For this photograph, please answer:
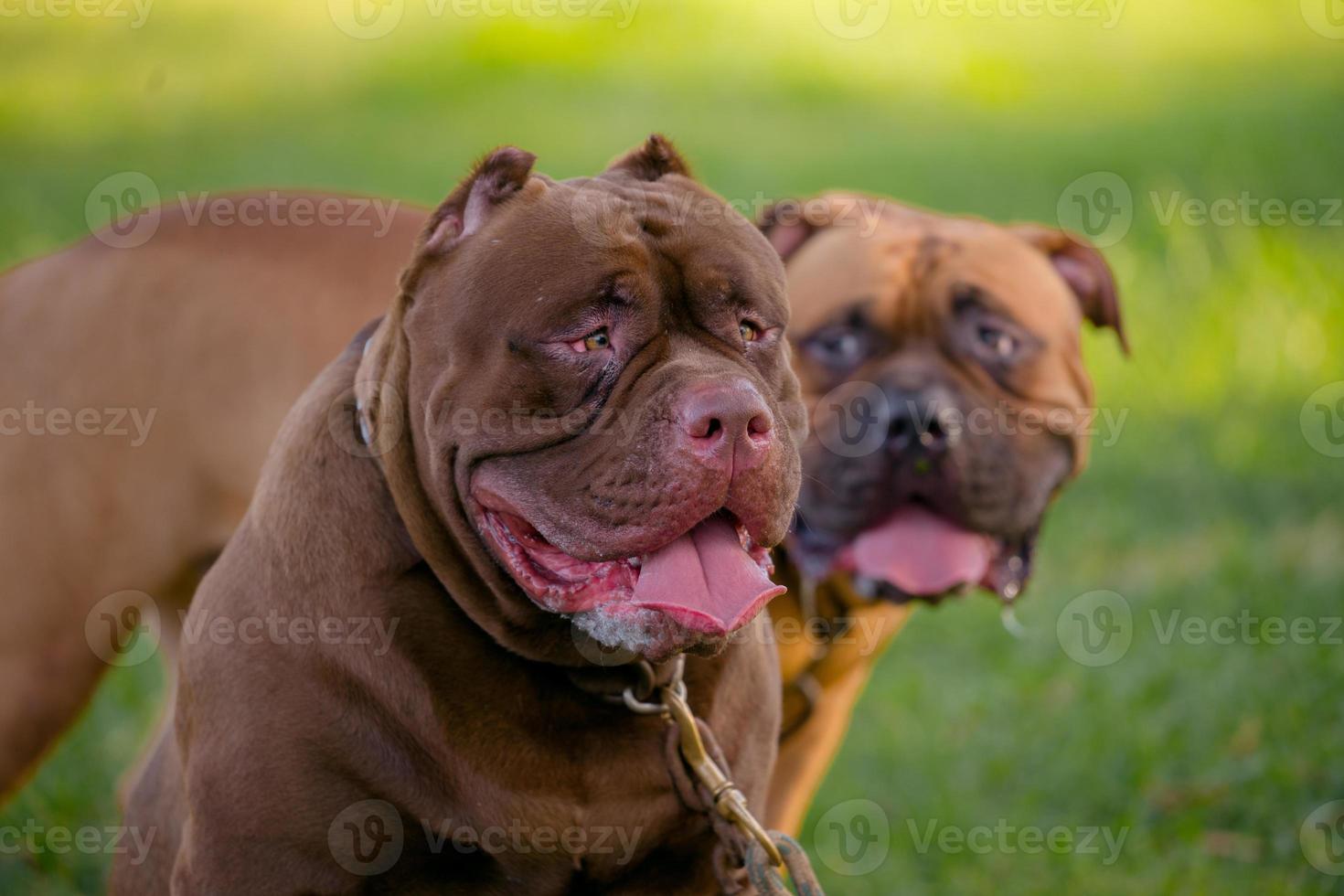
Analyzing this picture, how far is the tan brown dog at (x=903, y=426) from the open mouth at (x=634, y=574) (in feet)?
4.28

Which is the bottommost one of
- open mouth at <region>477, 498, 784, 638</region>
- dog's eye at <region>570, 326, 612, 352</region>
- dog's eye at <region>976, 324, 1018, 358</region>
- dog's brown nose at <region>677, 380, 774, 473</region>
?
dog's eye at <region>976, 324, 1018, 358</region>

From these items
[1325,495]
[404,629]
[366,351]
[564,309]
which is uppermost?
[564,309]

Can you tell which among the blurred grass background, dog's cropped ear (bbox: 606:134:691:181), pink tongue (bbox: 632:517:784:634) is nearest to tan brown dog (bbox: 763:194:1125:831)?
the blurred grass background

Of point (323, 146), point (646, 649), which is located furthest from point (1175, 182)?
point (646, 649)

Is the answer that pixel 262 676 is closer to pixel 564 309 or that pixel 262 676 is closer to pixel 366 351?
pixel 366 351

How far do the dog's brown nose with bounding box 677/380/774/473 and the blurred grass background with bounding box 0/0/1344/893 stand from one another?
217 cm

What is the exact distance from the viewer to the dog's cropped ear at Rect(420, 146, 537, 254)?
2.60 metres

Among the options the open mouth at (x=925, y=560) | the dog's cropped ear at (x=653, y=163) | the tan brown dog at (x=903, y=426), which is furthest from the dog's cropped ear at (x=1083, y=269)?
the dog's cropped ear at (x=653, y=163)

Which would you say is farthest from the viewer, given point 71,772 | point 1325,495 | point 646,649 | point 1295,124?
point 1295,124

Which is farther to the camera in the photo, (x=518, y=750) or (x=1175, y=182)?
(x=1175, y=182)

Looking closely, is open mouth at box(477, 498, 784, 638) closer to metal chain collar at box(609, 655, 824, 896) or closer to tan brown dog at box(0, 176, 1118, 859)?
metal chain collar at box(609, 655, 824, 896)

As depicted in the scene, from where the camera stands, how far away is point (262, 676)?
2514mm

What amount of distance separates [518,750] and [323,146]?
9.49 m

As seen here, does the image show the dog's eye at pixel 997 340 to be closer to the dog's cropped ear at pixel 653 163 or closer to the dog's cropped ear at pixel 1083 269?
the dog's cropped ear at pixel 1083 269
